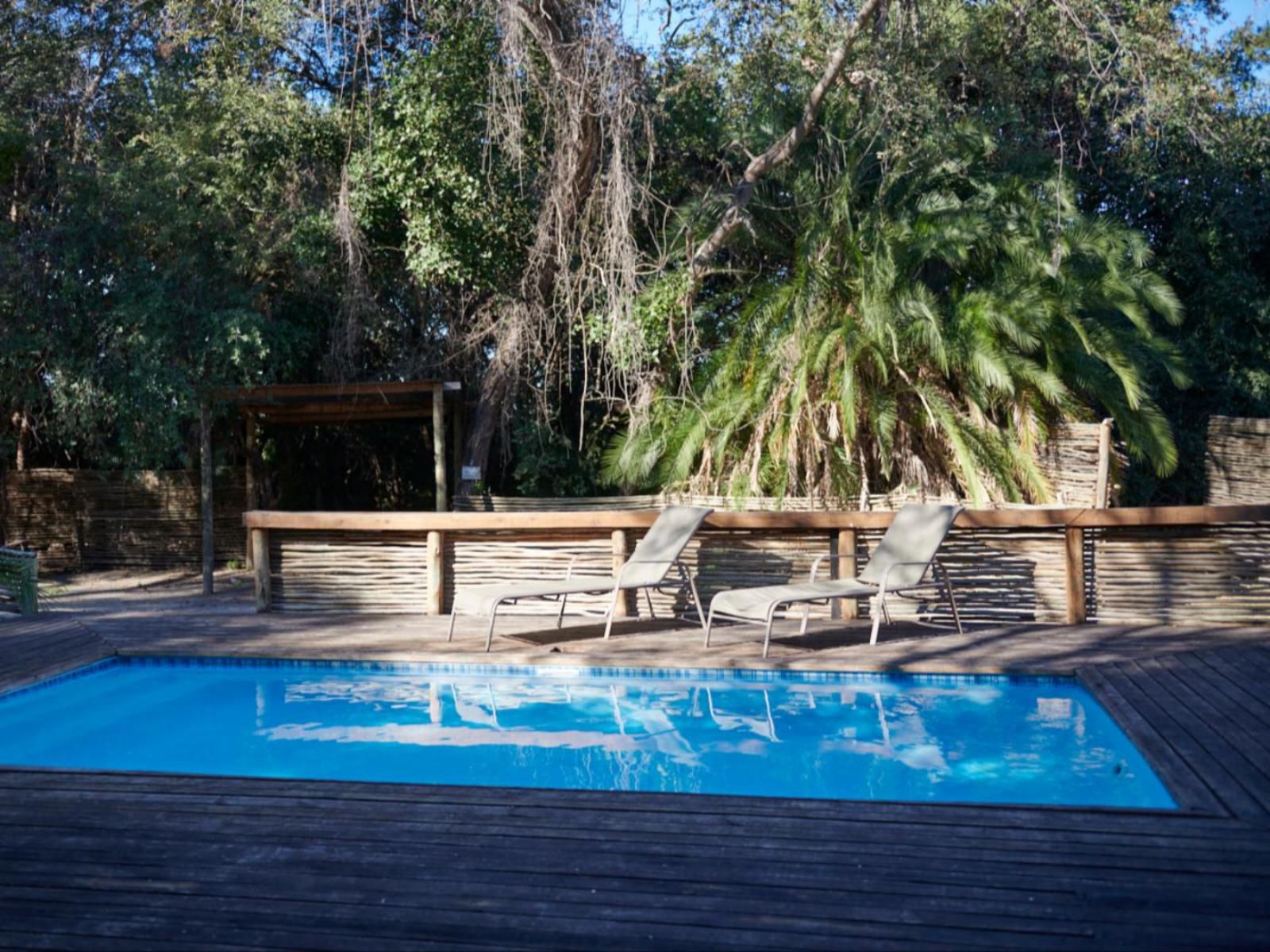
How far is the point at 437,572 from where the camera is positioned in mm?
8922

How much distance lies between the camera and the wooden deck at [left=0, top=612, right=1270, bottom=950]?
2.87 m

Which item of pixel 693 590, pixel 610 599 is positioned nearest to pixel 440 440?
pixel 610 599

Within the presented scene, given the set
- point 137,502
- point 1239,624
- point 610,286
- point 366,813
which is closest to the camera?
point 366,813

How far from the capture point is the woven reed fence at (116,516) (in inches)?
577

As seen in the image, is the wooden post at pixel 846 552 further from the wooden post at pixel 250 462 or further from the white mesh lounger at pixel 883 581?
the wooden post at pixel 250 462

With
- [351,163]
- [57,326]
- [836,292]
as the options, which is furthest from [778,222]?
[57,326]

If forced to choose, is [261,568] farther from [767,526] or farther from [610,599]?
[767,526]

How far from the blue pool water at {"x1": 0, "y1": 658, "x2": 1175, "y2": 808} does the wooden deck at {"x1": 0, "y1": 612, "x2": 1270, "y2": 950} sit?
805mm

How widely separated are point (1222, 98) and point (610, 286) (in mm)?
8100

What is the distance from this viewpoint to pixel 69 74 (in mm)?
13594

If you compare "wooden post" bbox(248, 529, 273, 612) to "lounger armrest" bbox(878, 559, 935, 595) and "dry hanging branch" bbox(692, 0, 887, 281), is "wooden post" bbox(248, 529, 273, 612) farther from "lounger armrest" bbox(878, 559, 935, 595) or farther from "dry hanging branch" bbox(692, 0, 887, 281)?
"dry hanging branch" bbox(692, 0, 887, 281)

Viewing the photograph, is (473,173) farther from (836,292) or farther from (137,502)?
(137,502)

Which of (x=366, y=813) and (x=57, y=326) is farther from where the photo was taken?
(x=57, y=326)

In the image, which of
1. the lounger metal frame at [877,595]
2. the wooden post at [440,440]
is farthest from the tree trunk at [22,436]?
the lounger metal frame at [877,595]
